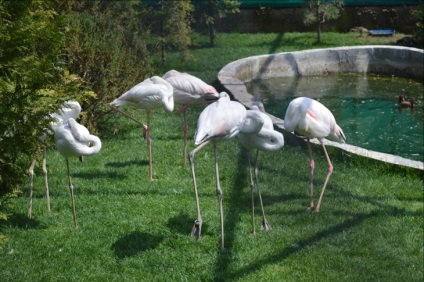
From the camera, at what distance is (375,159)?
698 cm

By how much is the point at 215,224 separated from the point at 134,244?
0.75 meters

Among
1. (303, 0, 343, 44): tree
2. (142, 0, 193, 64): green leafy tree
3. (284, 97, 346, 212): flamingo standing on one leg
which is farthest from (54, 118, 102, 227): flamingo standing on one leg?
(303, 0, 343, 44): tree

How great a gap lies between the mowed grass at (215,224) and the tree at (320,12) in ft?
25.9

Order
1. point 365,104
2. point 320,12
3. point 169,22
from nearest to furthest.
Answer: point 365,104 < point 169,22 < point 320,12

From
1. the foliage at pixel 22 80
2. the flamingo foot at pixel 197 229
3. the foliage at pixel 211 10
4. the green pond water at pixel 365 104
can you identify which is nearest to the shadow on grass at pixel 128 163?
the flamingo foot at pixel 197 229

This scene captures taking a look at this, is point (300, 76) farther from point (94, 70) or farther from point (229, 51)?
point (94, 70)

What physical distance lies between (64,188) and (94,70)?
88.8 inches

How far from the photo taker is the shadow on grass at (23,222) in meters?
5.72

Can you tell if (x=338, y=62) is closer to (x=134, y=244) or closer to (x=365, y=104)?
(x=365, y=104)

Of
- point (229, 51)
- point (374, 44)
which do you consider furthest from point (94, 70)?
point (374, 44)

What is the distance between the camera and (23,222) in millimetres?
5789

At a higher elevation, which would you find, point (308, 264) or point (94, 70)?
point (94, 70)

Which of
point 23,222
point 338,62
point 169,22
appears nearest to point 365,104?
point 338,62

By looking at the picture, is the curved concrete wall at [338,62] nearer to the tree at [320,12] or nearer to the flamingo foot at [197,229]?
the tree at [320,12]
